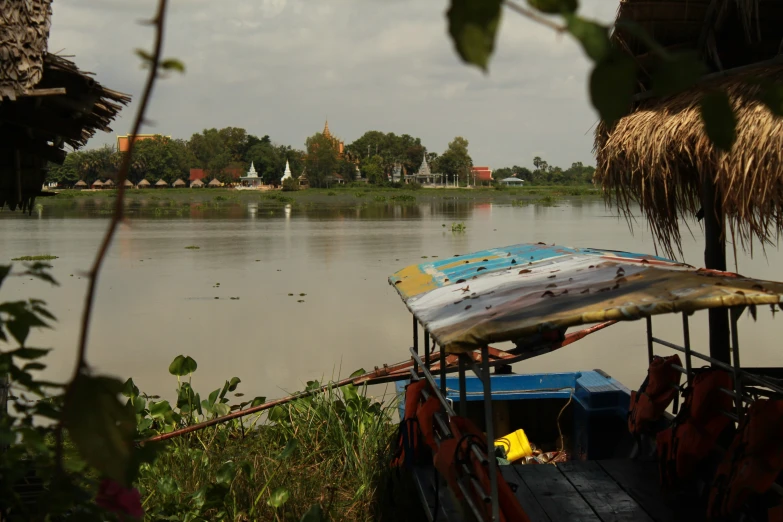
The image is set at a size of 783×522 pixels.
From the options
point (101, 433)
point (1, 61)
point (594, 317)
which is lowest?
point (594, 317)

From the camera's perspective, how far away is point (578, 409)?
17.9 ft

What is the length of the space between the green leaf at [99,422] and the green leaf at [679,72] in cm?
59

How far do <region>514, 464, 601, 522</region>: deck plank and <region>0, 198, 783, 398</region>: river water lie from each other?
7.69ft

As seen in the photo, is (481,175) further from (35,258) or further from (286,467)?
(286,467)

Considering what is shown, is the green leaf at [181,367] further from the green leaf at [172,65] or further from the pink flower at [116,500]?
the green leaf at [172,65]

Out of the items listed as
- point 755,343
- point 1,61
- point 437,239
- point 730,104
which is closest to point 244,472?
point 1,61

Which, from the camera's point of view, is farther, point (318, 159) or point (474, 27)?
point (318, 159)

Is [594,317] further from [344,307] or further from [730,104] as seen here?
[344,307]

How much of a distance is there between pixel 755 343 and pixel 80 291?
9.53m

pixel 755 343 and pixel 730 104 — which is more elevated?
pixel 730 104

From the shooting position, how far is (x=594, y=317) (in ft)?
8.47

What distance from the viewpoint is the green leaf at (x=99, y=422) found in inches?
32.1

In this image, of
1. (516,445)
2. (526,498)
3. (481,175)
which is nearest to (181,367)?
(516,445)

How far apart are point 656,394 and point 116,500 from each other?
3656mm
